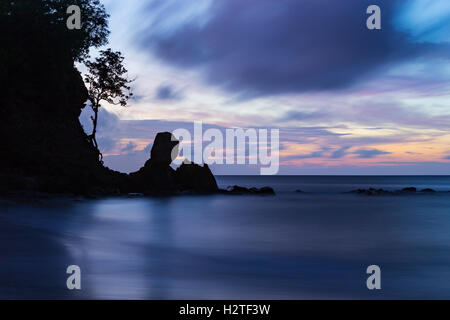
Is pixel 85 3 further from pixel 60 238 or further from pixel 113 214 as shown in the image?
pixel 60 238

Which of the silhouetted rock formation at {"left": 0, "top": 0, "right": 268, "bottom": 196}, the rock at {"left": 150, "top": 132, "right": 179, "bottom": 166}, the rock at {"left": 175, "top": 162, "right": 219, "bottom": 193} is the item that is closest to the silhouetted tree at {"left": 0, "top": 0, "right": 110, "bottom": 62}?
the silhouetted rock formation at {"left": 0, "top": 0, "right": 268, "bottom": 196}

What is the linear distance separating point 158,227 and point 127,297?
46.2ft

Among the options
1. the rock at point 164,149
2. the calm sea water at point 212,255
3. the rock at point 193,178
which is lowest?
the calm sea water at point 212,255

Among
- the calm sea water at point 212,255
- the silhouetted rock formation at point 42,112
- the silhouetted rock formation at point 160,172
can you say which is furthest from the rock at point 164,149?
the calm sea water at point 212,255

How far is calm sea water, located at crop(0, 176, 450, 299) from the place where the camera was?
31.8 ft

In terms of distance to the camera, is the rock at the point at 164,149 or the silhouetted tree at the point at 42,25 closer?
the silhouetted tree at the point at 42,25

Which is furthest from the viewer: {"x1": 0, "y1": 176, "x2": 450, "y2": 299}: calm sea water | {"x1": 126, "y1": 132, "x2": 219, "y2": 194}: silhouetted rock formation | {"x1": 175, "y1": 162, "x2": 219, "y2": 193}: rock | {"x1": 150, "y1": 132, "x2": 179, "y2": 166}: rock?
{"x1": 175, "y1": 162, "x2": 219, "y2": 193}: rock

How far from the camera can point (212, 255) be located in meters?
14.7

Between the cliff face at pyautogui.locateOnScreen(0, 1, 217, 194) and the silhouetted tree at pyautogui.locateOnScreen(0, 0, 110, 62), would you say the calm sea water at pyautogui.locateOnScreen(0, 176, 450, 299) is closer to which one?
the cliff face at pyautogui.locateOnScreen(0, 1, 217, 194)

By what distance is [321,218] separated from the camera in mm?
28031

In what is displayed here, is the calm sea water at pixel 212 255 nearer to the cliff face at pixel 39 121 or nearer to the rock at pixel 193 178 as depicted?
the cliff face at pixel 39 121

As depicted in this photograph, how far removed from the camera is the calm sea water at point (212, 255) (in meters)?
9.69

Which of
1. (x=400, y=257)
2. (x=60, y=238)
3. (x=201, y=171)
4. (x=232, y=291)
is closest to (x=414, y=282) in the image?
(x=400, y=257)

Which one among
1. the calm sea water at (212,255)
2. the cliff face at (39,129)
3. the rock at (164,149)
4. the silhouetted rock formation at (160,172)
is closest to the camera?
the calm sea water at (212,255)
